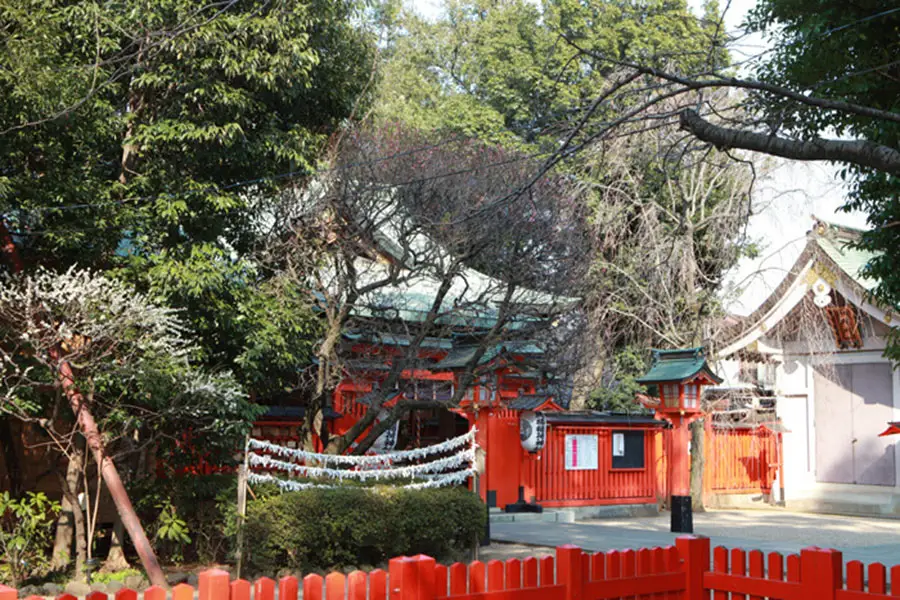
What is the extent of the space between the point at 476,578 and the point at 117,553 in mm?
9213

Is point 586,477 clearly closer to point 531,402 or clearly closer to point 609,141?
point 531,402

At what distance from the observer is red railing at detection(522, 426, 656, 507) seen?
21.1 m

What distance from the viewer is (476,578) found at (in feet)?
17.6

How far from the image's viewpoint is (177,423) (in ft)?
46.0

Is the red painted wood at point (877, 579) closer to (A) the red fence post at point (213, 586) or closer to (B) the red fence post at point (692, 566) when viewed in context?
(B) the red fence post at point (692, 566)

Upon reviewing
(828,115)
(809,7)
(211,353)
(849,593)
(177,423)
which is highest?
(809,7)

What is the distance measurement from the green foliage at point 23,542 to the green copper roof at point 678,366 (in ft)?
36.4

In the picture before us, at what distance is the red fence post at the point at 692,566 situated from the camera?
6305 mm

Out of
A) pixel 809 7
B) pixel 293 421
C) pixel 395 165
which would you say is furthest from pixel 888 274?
pixel 293 421

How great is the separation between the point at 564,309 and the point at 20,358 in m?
10.6

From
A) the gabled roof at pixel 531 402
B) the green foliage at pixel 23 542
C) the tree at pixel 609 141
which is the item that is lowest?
the green foliage at pixel 23 542

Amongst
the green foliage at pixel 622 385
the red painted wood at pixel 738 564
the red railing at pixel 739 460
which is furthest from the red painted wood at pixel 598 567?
the green foliage at pixel 622 385

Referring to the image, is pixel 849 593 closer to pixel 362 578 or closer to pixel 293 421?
pixel 362 578

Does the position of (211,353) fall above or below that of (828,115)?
below
